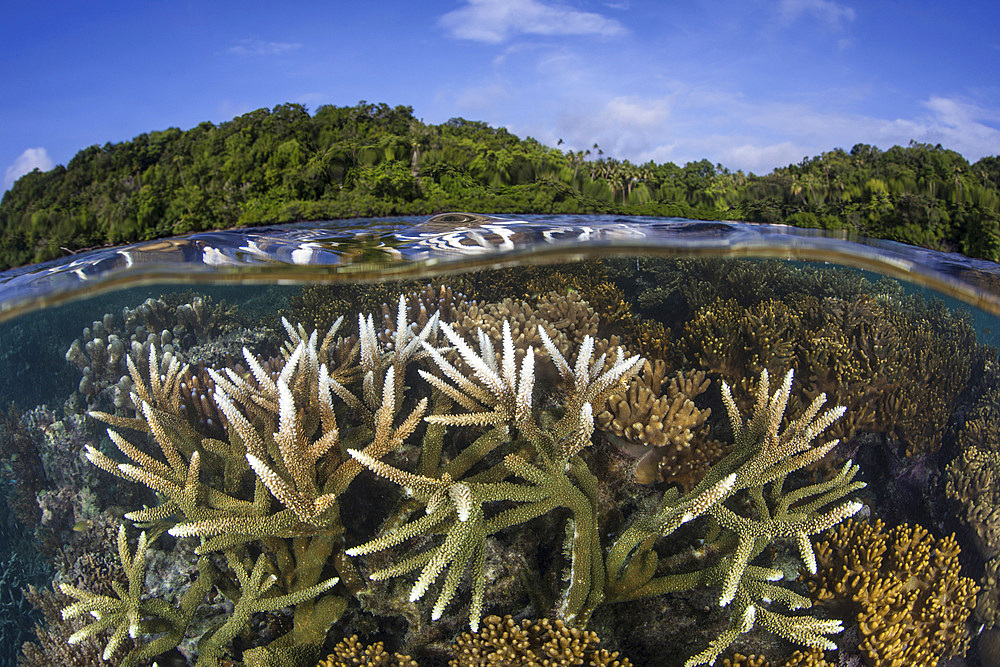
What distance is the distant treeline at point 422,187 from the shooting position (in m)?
8.12

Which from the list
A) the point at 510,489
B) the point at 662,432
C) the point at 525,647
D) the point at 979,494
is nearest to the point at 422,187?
the point at 662,432

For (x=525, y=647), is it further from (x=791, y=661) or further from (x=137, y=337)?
(x=137, y=337)

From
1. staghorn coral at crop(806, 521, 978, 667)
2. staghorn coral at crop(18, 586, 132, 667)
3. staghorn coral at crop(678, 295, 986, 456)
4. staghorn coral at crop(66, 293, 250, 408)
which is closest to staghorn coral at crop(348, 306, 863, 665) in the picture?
staghorn coral at crop(806, 521, 978, 667)

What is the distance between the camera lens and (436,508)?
283 cm

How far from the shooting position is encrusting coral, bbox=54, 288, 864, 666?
291 centimetres

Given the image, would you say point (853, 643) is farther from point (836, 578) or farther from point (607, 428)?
point (607, 428)

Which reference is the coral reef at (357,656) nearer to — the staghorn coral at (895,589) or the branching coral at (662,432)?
the branching coral at (662,432)

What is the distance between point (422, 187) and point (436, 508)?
6.98 m

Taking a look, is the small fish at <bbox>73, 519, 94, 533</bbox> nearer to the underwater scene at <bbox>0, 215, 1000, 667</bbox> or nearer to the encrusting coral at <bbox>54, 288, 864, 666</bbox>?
the underwater scene at <bbox>0, 215, 1000, 667</bbox>

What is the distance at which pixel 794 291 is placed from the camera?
26.8 ft

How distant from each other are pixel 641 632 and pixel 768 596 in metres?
0.96

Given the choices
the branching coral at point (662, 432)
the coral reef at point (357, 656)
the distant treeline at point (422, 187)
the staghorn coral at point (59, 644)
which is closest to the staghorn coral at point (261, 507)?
the coral reef at point (357, 656)

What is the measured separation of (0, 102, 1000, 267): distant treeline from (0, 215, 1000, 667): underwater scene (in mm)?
1846

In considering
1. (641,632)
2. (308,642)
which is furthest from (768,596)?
(308,642)
